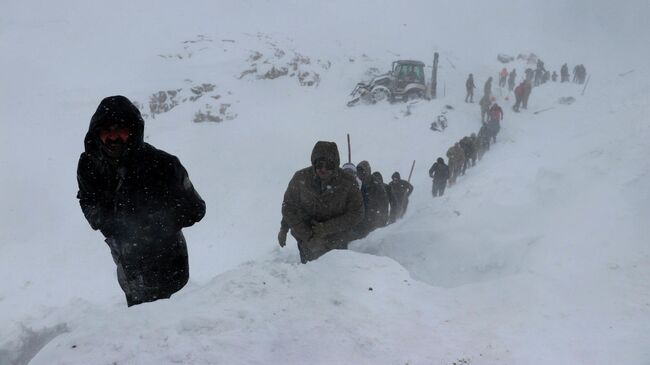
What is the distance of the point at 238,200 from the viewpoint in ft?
45.4

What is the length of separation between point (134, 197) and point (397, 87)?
20693 mm

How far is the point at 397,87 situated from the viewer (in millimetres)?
21828

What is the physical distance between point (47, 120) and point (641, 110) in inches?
831

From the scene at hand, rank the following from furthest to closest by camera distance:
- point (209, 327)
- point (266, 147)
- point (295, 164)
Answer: point (266, 147) < point (295, 164) < point (209, 327)

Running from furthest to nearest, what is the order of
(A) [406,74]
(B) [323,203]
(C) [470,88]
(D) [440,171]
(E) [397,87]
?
(C) [470,88]
(A) [406,74]
(E) [397,87]
(D) [440,171]
(B) [323,203]

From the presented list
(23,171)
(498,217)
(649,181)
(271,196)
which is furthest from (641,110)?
(23,171)

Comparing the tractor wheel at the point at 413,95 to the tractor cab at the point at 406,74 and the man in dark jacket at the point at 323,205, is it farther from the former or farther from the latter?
the man in dark jacket at the point at 323,205

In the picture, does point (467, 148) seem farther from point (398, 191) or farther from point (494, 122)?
point (398, 191)

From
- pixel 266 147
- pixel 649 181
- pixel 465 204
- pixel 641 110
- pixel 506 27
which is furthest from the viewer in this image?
pixel 506 27

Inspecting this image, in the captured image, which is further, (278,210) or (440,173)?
(278,210)

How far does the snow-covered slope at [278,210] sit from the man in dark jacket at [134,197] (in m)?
0.29

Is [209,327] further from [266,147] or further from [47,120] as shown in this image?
[47,120]

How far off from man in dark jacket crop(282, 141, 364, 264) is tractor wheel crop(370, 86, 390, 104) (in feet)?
59.2

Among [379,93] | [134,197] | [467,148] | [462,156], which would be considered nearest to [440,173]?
[462,156]
